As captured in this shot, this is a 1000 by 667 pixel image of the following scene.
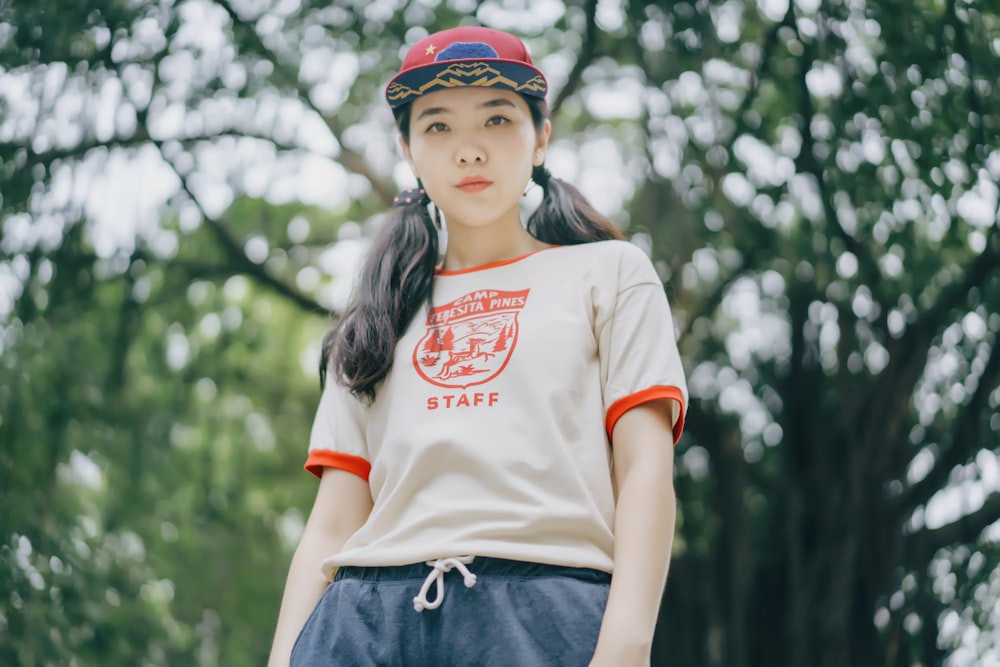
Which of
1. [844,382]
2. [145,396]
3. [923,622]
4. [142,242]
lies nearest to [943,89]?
[844,382]

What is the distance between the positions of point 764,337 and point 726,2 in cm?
100

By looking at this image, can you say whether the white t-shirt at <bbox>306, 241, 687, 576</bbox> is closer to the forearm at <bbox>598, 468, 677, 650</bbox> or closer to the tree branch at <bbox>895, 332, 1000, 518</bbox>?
the forearm at <bbox>598, 468, 677, 650</bbox>

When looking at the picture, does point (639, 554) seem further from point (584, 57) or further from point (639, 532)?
point (584, 57)

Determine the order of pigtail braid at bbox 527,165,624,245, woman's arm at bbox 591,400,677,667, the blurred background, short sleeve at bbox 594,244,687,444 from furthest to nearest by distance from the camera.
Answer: the blurred background, pigtail braid at bbox 527,165,624,245, short sleeve at bbox 594,244,687,444, woman's arm at bbox 591,400,677,667

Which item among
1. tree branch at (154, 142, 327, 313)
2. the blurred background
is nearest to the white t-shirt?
the blurred background

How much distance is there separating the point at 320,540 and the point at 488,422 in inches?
10.4

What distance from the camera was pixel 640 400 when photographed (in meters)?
1.16

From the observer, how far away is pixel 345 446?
1318 mm

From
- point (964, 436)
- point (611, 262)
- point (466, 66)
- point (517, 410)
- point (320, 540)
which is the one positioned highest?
point (466, 66)

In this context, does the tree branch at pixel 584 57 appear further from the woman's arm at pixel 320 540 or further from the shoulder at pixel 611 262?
the woman's arm at pixel 320 540

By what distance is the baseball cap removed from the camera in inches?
50.1

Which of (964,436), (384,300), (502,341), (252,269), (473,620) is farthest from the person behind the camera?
(252,269)

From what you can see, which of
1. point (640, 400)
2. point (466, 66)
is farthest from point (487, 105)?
point (640, 400)

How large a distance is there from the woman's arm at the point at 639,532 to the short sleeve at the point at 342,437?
1.00 feet
